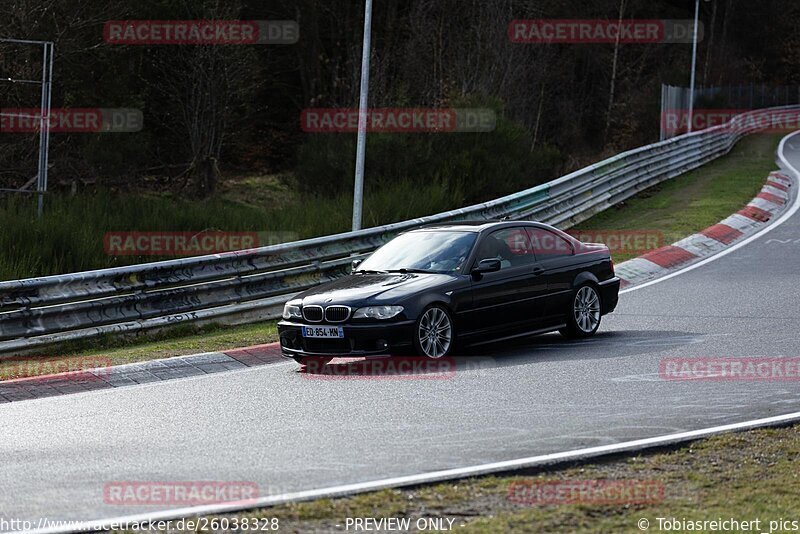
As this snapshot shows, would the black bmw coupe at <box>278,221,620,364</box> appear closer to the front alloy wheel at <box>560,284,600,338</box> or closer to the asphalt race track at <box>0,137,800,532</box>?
the front alloy wheel at <box>560,284,600,338</box>

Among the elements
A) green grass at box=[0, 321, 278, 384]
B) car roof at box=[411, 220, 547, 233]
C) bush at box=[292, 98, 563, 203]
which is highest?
bush at box=[292, 98, 563, 203]

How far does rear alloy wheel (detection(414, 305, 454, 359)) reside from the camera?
11.6m

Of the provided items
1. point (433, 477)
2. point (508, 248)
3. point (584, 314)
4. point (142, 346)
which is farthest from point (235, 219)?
point (433, 477)

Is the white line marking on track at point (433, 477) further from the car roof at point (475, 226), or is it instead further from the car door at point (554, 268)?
the car roof at point (475, 226)

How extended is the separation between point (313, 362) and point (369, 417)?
330 centimetres

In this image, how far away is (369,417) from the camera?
9.07 meters

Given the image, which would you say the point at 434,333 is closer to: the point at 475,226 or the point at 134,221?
the point at 475,226

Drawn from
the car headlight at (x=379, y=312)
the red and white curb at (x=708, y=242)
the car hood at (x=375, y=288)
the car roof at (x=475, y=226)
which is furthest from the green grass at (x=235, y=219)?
the car roof at (x=475, y=226)

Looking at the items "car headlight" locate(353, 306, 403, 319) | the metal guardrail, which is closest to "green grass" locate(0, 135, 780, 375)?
the metal guardrail

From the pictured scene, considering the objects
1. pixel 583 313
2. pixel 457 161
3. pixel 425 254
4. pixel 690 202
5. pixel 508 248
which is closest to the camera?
pixel 425 254

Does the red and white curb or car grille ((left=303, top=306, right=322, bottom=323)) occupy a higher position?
the red and white curb

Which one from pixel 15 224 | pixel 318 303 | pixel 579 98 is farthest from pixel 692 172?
pixel 579 98

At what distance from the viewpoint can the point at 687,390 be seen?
392 inches

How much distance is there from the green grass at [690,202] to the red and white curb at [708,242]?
28 centimetres
